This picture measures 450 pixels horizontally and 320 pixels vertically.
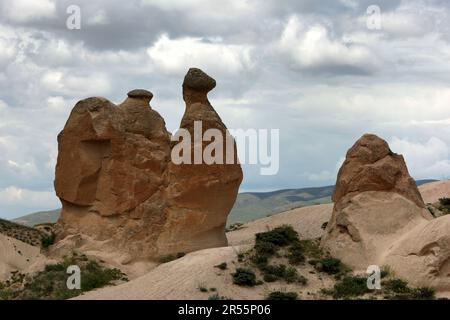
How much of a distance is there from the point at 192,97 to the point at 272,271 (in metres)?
8.23

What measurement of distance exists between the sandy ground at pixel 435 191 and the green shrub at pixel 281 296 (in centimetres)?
2347

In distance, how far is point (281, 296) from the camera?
22.7m

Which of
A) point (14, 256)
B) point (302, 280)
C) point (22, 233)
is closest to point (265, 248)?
point (302, 280)

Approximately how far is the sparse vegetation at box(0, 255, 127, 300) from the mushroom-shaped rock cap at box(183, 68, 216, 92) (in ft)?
24.9

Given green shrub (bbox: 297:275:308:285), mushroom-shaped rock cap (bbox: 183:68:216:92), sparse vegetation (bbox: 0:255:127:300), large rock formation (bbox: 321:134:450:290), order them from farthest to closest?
mushroom-shaped rock cap (bbox: 183:68:216:92)
sparse vegetation (bbox: 0:255:127:300)
green shrub (bbox: 297:275:308:285)
large rock formation (bbox: 321:134:450:290)

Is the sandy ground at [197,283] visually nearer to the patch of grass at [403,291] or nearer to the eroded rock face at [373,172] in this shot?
the patch of grass at [403,291]

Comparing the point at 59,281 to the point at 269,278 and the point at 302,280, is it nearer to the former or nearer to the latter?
the point at 269,278

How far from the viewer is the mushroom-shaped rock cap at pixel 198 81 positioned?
2952 centimetres

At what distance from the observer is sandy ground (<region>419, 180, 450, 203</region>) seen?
4497 cm

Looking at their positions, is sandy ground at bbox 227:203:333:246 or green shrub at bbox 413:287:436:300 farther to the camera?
sandy ground at bbox 227:203:333:246

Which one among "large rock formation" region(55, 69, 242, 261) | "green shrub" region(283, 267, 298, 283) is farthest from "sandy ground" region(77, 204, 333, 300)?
"large rock formation" region(55, 69, 242, 261)

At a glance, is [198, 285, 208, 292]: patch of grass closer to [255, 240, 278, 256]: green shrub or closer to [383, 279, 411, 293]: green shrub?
[255, 240, 278, 256]: green shrub
